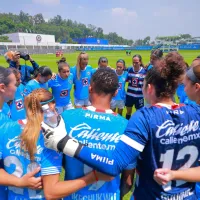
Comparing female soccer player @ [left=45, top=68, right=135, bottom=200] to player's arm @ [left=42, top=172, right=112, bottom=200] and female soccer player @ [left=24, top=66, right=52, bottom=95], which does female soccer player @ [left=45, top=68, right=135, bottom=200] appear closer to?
player's arm @ [left=42, top=172, right=112, bottom=200]

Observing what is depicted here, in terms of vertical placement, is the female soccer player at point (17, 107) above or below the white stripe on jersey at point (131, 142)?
below

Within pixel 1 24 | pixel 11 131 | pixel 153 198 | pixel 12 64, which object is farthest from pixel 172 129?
pixel 1 24

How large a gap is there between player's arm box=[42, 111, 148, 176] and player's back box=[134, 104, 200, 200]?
0.10m

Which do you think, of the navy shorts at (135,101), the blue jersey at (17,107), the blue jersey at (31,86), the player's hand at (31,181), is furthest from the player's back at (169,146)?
the navy shorts at (135,101)

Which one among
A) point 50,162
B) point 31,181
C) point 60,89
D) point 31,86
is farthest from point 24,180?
point 60,89

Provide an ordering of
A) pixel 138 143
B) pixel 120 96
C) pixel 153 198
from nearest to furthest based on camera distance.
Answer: pixel 138 143, pixel 153 198, pixel 120 96

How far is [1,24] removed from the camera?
12100 centimetres

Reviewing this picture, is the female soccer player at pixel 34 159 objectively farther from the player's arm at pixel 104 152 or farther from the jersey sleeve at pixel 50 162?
the player's arm at pixel 104 152

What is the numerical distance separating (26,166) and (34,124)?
0.38 meters

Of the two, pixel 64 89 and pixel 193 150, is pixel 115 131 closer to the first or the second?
pixel 193 150

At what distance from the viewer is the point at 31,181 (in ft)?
6.13

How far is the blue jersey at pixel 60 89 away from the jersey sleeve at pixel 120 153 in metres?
5.22

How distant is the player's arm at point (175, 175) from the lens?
1670 mm

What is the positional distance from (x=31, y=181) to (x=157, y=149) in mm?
1090
